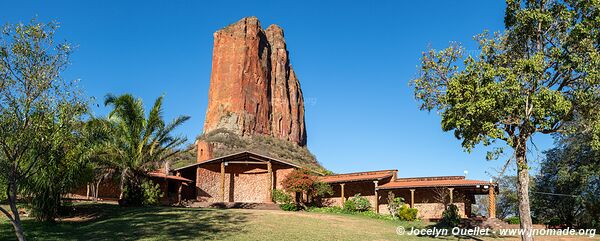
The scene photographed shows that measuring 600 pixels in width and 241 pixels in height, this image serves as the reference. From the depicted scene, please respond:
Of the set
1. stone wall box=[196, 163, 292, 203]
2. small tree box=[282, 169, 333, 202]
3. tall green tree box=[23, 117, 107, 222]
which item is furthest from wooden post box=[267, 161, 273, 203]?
tall green tree box=[23, 117, 107, 222]

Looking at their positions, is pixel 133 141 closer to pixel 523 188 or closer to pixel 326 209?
pixel 326 209

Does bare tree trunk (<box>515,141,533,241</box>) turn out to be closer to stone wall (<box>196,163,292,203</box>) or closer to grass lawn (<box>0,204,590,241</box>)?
grass lawn (<box>0,204,590,241</box>)

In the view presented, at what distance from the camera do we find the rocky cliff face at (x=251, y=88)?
87.4 metres

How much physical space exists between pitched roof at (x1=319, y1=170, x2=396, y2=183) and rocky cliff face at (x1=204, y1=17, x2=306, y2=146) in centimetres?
5176

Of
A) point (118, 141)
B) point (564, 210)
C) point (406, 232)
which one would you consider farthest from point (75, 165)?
point (564, 210)

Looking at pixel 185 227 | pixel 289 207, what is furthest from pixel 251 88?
pixel 185 227

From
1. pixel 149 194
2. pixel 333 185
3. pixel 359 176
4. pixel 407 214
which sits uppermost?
pixel 359 176

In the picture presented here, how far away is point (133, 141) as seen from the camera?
2464 centimetres

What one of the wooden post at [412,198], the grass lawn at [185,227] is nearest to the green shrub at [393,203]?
the wooden post at [412,198]

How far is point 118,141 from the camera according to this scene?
2458 cm

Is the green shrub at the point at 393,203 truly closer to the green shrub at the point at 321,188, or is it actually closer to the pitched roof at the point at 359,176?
the pitched roof at the point at 359,176

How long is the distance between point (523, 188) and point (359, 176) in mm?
16904

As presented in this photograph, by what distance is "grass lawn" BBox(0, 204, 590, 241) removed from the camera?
1572 centimetres

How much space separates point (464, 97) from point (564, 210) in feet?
71.7
